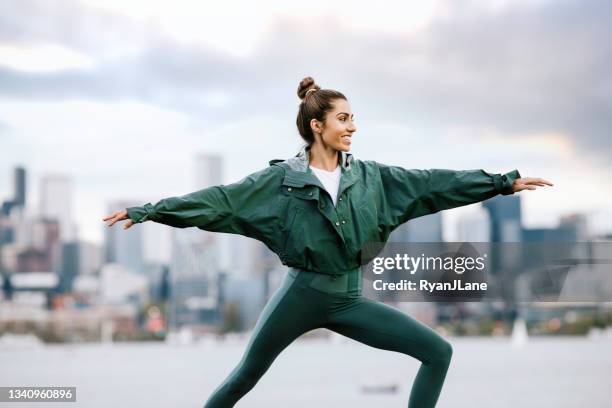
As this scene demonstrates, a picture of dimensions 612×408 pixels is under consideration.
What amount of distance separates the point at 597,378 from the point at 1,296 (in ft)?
386

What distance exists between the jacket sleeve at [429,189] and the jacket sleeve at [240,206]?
837mm

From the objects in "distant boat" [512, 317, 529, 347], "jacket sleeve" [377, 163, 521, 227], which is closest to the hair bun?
"jacket sleeve" [377, 163, 521, 227]

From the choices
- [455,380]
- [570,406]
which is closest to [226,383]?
[570,406]

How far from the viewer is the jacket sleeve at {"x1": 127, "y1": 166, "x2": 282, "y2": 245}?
7559 mm

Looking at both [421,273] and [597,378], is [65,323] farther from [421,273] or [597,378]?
[421,273]

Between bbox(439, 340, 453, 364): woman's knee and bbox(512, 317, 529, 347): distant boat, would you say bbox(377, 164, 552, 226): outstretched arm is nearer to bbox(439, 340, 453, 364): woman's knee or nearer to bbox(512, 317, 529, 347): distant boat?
bbox(439, 340, 453, 364): woman's knee

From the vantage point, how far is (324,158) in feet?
25.8

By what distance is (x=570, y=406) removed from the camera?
4616 centimetres

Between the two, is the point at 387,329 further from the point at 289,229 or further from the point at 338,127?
the point at 338,127

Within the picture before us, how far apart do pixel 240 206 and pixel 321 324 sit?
1.01 m

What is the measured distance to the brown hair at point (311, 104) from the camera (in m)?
7.79

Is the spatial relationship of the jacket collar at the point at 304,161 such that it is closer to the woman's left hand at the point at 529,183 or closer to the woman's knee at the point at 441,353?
the woman's left hand at the point at 529,183

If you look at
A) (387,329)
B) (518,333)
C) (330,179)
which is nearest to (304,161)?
(330,179)

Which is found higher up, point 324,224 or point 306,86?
point 306,86
